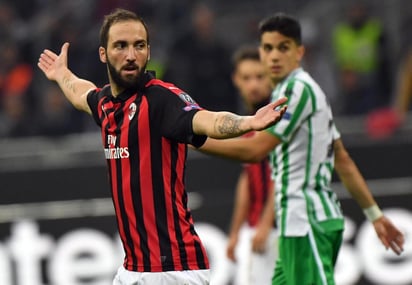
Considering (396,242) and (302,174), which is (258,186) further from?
(302,174)

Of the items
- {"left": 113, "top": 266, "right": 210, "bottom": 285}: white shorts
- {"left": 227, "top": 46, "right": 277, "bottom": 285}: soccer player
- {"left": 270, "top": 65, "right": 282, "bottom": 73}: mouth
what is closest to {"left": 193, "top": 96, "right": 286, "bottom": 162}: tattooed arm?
{"left": 113, "top": 266, "right": 210, "bottom": 285}: white shorts

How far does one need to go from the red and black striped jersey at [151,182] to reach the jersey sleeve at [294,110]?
1139 millimetres

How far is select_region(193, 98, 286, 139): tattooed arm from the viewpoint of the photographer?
4.98m

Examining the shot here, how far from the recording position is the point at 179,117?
5.46m

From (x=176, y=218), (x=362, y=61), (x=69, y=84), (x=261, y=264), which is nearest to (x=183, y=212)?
(x=176, y=218)

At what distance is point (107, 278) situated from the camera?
34.8 ft

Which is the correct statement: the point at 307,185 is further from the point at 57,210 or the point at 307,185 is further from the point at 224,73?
the point at 224,73

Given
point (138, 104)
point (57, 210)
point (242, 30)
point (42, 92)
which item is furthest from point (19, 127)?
point (138, 104)

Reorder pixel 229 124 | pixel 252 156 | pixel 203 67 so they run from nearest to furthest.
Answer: pixel 229 124 < pixel 252 156 < pixel 203 67

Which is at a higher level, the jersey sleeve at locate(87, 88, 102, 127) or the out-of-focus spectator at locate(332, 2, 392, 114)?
the out-of-focus spectator at locate(332, 2, 392, 114)

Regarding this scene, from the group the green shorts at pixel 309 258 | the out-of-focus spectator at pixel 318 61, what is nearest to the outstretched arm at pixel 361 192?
the green shorts at pixel 309 258

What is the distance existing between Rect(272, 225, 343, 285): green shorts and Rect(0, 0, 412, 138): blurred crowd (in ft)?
16.0

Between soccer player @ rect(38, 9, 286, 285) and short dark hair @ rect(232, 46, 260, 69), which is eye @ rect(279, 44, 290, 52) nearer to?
soccer player @ rect(38, 9, 286, 285)

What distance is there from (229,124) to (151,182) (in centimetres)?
65
